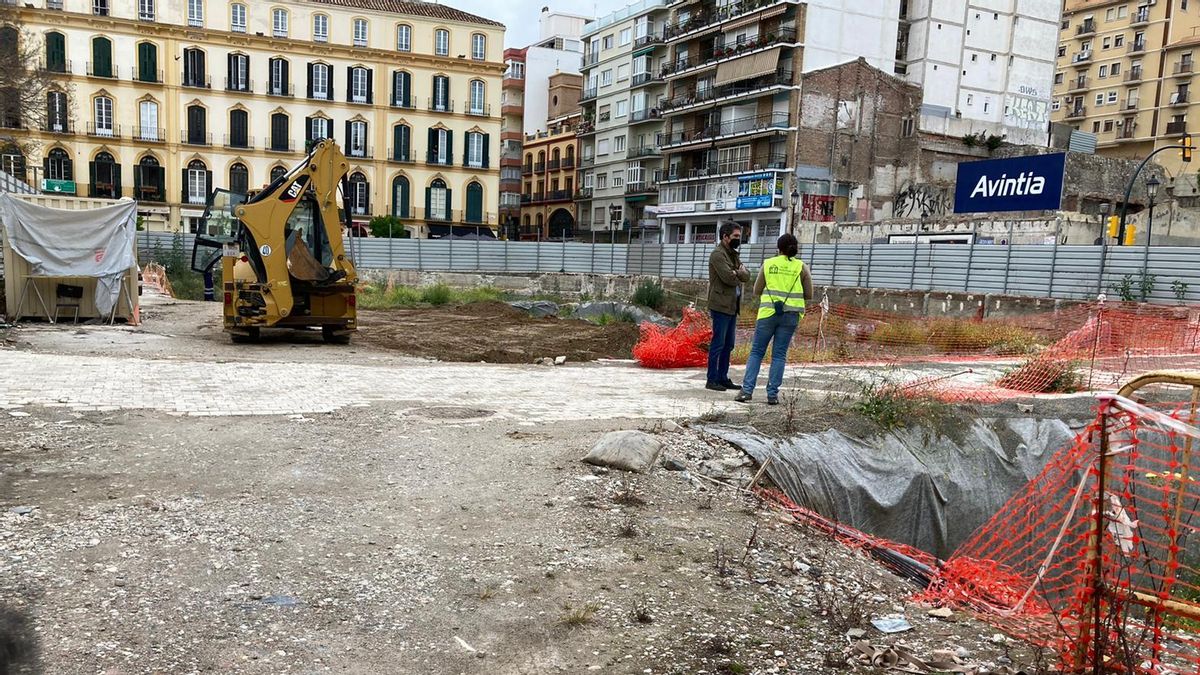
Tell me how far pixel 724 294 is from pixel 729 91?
153 ft

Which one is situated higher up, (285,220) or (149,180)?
(149,180)

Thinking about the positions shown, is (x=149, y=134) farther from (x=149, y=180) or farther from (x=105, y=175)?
(x=105, y=175)

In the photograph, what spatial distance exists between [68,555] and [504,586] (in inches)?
87.2

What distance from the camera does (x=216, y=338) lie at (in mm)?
14875

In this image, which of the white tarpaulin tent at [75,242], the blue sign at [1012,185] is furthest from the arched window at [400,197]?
the white tarpaulin tent at [75,242]

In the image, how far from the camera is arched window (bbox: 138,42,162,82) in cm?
4988

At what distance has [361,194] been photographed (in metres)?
54.5

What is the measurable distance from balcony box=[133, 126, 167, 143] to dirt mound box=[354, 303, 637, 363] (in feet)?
112

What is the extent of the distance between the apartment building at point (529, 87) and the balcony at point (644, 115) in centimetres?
1455

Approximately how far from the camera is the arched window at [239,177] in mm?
52469

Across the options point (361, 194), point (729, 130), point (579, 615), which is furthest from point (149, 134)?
point (579, 615)

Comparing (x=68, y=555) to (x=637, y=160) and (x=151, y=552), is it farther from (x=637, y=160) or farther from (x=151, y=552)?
(x=637, y=160)

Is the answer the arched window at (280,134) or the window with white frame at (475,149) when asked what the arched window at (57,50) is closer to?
the arched window at (280,134)

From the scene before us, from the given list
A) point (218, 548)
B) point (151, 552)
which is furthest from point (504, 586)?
point (151, 552)
